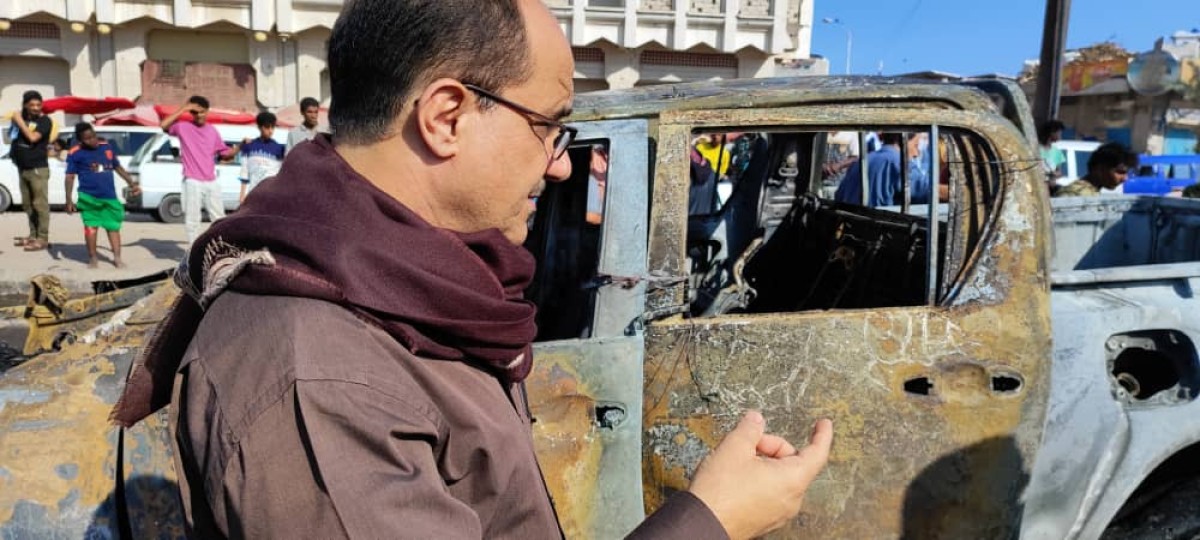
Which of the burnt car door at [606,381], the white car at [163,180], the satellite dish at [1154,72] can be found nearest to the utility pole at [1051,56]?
the burnt car door at [606,381]

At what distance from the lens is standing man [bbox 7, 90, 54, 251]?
9727 mm

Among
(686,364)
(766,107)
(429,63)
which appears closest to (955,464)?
(686,364)

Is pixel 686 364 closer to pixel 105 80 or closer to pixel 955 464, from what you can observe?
pixel 955 464

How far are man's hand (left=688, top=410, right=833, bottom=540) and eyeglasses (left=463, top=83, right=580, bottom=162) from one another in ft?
1.38

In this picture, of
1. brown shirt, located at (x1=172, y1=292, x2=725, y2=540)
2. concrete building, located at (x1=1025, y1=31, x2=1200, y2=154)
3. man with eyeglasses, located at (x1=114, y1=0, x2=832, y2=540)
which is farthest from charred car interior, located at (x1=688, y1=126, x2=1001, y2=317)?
concrete building, located at (x1=1025, y1=31, x2=1200, y2=154)

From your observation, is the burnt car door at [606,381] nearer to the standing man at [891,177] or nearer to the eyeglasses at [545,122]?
the eyeglasses at [545,122]

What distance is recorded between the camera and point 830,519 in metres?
2.31

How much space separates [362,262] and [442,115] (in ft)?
0.63

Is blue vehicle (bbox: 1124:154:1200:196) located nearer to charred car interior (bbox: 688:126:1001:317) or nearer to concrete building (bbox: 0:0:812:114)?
concrete building (bbox: 0:0:812:114)

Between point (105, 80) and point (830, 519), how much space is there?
24.1m

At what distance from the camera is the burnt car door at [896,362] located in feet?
7.36

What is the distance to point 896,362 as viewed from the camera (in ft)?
7.52

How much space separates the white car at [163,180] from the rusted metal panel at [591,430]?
1300 centimetres

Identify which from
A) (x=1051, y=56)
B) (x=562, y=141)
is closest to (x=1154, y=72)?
(x=1051, y=56)
